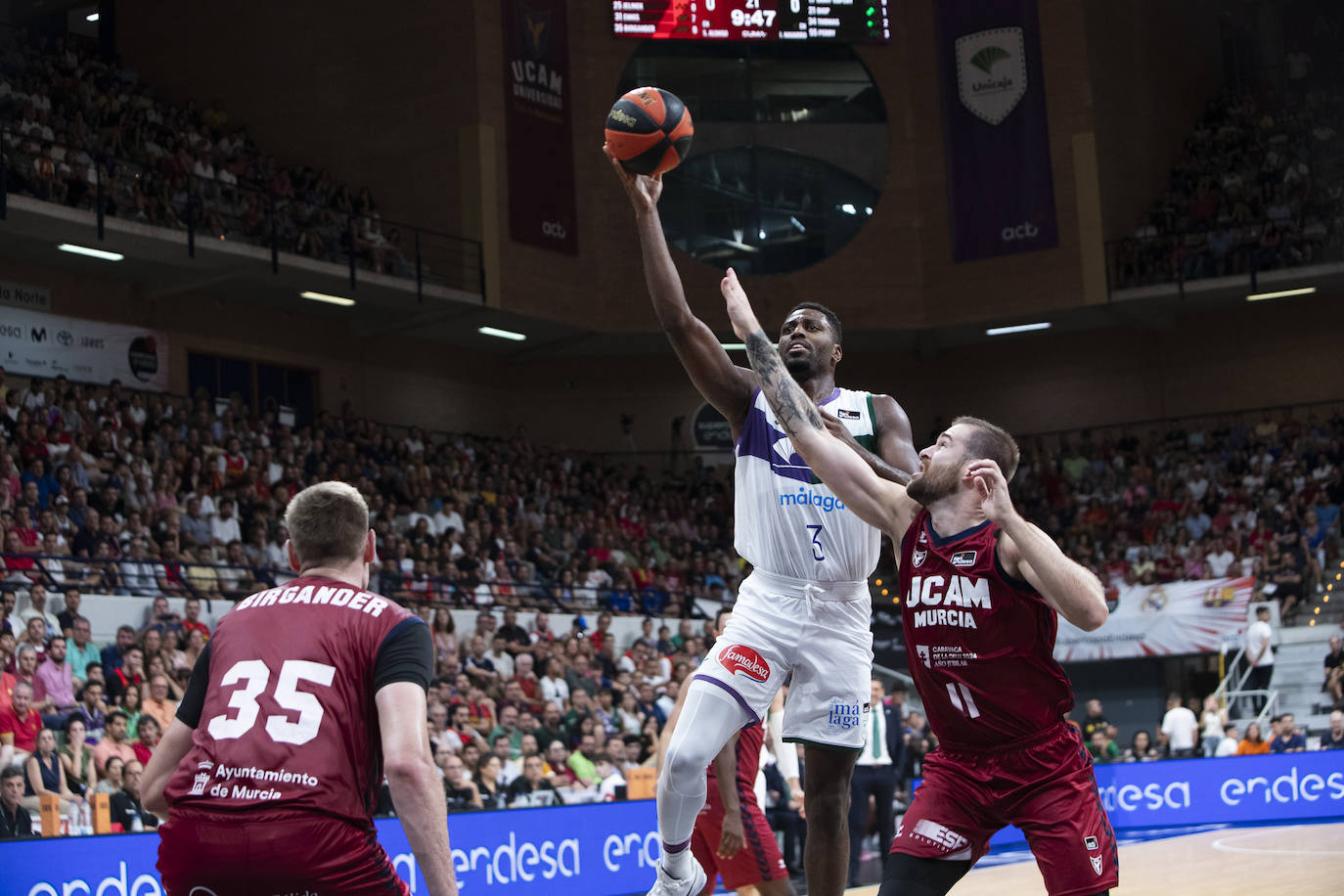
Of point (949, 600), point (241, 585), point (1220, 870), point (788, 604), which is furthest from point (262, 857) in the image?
point (241, 585)

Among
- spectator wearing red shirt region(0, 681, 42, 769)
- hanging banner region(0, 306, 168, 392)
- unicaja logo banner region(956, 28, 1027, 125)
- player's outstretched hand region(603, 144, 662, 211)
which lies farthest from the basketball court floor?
unicaja logo banner region(956, 28, 1027, 125)

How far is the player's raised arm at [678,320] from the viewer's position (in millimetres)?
5969

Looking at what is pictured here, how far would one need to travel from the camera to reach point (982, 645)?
479 cm

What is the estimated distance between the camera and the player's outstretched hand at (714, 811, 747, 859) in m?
7.34

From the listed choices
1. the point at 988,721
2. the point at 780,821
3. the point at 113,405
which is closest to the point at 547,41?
the point at 113,405

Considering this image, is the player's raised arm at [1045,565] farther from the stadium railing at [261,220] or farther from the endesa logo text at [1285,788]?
the stadium railing at [261,220]

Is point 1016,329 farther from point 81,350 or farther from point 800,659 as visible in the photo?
point 800,659

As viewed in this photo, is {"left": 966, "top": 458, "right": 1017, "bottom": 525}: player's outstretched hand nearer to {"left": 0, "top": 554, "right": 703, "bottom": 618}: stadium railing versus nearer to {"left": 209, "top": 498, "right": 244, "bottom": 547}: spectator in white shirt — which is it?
{"left": 0, "top": 554, "right": 703, "bottom": 618}: stadium railing

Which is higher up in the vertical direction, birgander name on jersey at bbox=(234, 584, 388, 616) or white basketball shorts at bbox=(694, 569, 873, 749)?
birgander name on jersey at bbox=(234, 584, 388, 616)

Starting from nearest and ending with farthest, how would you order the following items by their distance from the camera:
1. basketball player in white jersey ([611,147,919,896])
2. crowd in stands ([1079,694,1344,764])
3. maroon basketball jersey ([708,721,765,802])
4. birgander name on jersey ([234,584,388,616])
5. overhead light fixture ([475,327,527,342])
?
birgander name on jersey ([234,584,388,616]), basketball player in white jersey ([611,147,919,896]), maroon basketball jersey ([708,721,765,802]), crowd in stands ([1079,694,1344,764]), overhead light fixture ([475,327,527,342])

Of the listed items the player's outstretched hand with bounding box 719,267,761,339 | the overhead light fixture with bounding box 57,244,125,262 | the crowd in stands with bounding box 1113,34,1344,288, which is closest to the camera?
the player's outstretched hand with bounding box 719,267,761,339

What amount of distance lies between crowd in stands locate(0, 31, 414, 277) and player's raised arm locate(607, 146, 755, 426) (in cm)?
1722

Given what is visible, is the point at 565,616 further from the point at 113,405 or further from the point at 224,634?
the point at 224,634

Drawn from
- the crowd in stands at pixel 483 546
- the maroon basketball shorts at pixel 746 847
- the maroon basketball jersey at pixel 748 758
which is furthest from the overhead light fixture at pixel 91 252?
the maroon basketball shorts at pixel 746 847
